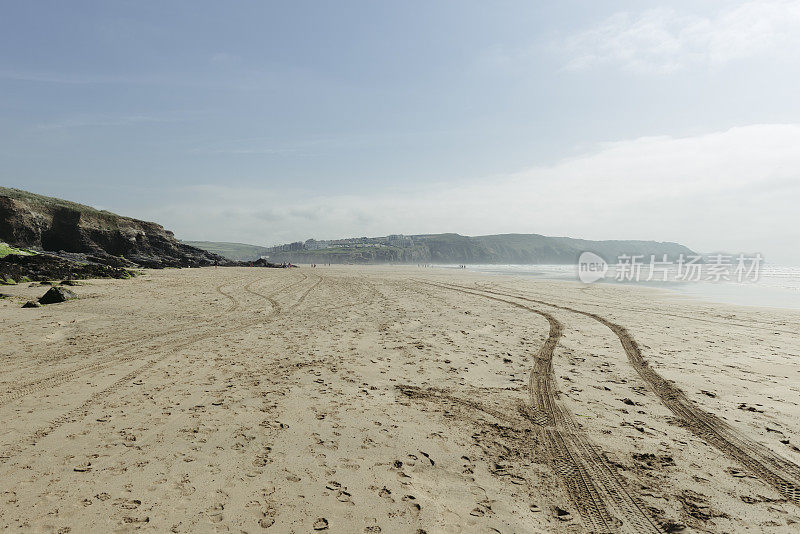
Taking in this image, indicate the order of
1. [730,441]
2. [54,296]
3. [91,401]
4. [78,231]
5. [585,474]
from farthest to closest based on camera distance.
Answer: [78,231], [54,296], [91,401], [730,441], [585,474]

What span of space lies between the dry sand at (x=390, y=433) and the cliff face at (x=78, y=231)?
1404 inches

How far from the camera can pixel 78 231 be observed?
41375 mm

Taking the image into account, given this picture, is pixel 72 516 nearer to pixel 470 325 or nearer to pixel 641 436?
pixel 641 436

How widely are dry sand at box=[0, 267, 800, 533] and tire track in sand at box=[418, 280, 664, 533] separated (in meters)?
0.02

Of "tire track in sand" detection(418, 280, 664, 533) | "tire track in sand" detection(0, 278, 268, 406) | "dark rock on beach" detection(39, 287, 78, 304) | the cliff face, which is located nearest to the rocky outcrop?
"dark rock on beach" detection(39, 287, 78, 304)

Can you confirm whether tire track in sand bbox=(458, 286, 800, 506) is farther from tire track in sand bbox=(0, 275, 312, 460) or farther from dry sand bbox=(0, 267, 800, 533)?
tire track in sand bbox=(0, 275, 312, 460)

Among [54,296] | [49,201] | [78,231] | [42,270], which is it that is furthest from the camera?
[49,201]

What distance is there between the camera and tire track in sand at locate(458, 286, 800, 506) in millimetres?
3775

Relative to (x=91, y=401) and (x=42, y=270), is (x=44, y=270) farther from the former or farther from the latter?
(x=91, y=401)

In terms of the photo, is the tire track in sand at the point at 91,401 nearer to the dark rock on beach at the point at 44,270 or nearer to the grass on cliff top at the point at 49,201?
the dark rock on beach at the point at 44,270

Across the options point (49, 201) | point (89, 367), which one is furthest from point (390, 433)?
point (49, 201)

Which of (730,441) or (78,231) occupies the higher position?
(78,231)

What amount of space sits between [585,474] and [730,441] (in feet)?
7.95

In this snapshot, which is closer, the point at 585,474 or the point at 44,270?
the point at 585,474
